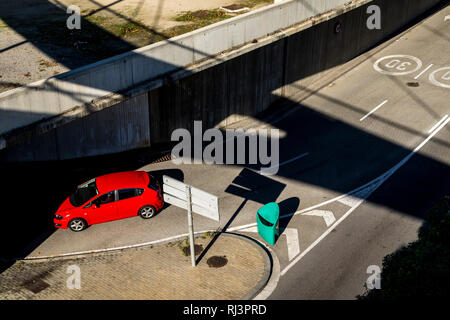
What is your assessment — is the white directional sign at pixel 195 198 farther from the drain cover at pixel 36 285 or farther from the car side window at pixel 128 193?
the drain cover at pixel 36 285

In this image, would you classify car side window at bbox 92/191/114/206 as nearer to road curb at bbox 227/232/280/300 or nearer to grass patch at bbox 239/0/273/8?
road curb at bbox 227/232/280/300

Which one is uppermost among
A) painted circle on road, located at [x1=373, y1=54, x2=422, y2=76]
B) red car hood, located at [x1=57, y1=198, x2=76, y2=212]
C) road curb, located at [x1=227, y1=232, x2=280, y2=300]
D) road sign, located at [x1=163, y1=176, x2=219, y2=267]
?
road sign, located at [x1=163, y1=176, x2=219, y2=267]

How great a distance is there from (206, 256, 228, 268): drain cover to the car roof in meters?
3.75

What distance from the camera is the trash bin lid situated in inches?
682

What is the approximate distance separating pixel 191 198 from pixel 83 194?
508cm
